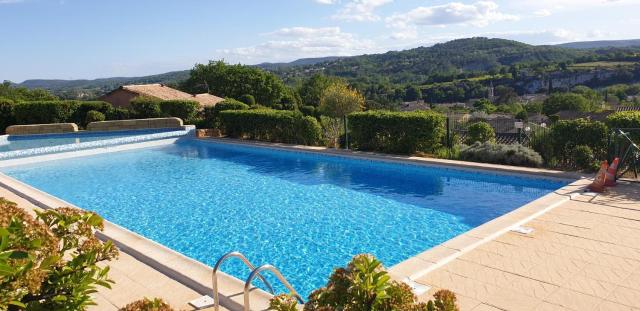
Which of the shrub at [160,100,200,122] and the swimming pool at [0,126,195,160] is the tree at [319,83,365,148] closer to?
the shrub at [160,100,200,122]

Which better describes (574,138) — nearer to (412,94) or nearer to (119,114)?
(119,114)

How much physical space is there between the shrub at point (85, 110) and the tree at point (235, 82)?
32.2m

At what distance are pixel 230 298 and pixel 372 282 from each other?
113 inches

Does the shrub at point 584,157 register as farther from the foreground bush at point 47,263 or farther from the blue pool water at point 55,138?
the blue pool water at point 55,138

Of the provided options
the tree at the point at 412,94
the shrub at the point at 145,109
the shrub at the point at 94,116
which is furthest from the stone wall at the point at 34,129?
the tree at the point at 412,94

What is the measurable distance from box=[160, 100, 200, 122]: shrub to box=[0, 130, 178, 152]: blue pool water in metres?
1.67

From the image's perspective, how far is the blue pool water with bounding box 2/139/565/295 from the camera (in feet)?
24.0

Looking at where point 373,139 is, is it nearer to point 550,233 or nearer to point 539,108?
point 550,233

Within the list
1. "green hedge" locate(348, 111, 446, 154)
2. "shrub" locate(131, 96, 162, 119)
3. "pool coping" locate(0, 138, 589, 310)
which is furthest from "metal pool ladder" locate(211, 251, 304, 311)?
"shrub" locate(131, 96, 162, 119)

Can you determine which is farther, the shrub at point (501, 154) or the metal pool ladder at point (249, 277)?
the shrub at point (501, 154)

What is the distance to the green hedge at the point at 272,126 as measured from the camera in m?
16.6

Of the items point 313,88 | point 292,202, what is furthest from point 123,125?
point 313,88

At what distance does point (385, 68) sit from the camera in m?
162

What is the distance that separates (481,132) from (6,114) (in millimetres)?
25431
